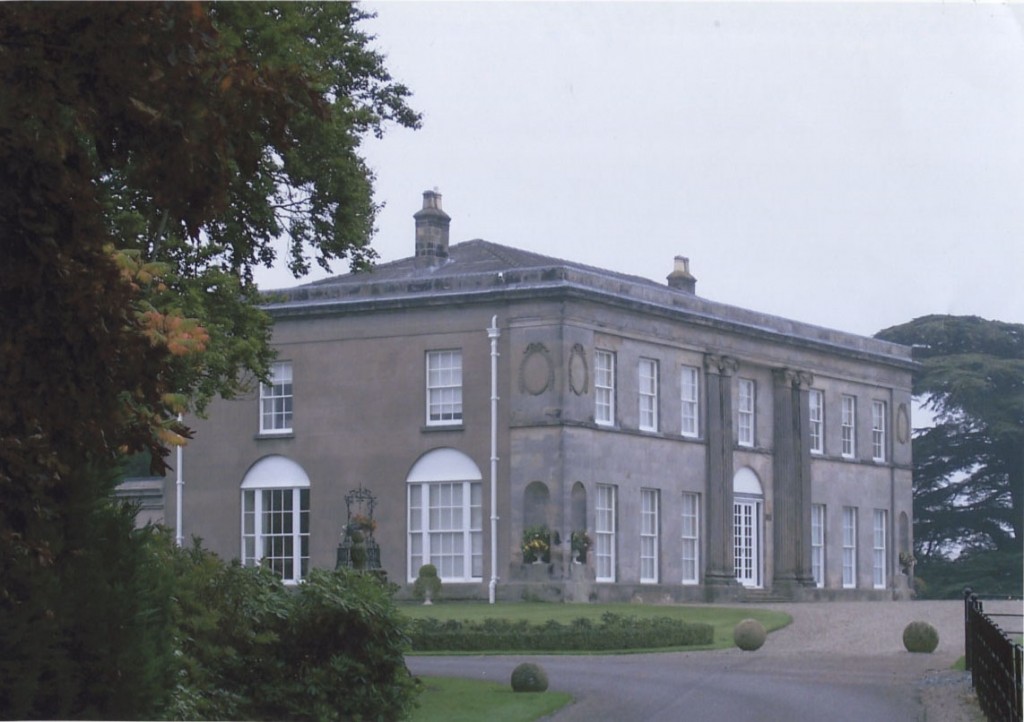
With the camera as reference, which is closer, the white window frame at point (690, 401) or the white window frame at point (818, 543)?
the white window frame at point (690, 401)

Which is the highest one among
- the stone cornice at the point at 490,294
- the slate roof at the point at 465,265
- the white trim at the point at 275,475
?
the slate roof at the point at 465,265

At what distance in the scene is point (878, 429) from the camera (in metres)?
48.2

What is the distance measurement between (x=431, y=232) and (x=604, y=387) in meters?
5.49

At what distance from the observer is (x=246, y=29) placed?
16219mm

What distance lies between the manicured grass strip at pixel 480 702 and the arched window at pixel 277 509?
1693 cm

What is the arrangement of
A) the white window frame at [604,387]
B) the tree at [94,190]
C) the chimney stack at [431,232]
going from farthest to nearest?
the white window frame at [604,387], the chimney stack at [431,232], the tree at [94,190]

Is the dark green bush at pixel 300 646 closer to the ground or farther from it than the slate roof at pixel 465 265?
closer to the ground

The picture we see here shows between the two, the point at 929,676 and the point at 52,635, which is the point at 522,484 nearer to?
the point at 929,676

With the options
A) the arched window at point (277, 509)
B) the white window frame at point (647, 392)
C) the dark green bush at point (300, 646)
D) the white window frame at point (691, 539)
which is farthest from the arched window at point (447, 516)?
the dark green bush at point (300, 646)

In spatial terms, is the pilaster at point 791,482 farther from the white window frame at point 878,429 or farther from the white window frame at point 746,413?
the white window frame at point 878,429

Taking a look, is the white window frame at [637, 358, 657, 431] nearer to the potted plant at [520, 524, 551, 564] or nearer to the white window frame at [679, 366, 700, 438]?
the white window frame at [679, 366, 700, 438]

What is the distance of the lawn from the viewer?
3020 cm

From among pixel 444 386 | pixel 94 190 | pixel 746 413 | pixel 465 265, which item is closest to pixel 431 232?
pixel 465 265

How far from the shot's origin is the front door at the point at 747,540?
140 ft
